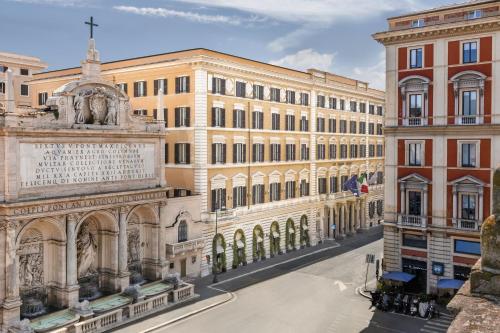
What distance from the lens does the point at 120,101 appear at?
38.2 metres

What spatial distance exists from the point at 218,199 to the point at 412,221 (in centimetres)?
1782

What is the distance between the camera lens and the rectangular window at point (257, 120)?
51.7 meters

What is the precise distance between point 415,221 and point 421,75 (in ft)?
38.5

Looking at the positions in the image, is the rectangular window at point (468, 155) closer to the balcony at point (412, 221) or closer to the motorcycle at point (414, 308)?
the balcony at point (412, 221)

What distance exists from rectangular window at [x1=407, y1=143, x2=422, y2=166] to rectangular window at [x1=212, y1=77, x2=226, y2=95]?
18077 millimetres

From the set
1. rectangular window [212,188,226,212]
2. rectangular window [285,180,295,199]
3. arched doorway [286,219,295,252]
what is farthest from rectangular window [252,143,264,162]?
arched doorway [286,219,295,252]

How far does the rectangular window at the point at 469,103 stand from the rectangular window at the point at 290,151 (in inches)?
878

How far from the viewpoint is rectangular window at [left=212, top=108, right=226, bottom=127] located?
4688 centimetres

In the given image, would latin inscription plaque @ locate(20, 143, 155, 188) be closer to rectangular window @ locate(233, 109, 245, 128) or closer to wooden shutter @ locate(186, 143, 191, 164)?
wooden shutter @ locate(186, 143, 191, 164)

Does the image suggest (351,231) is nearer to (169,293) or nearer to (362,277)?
(362,277)

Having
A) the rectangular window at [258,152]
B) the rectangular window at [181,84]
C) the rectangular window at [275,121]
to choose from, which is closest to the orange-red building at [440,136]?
the rectangular window at [258,152]

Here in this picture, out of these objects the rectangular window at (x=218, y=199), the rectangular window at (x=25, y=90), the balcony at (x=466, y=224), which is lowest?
the balcony at (x=466, y=224)

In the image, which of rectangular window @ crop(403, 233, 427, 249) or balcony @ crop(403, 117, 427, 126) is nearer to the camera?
balcony @ crop(403, 117, 427, 126)

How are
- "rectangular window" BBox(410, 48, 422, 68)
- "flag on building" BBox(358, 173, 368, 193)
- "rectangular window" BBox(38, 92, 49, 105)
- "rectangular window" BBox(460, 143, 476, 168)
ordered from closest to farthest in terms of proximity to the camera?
"rectangular window" BBox(460, 143, 476, 168)
"rectangular window" BBox(410, 48, 422, 68)
"flag on building" BBox(358, 173, 368, 193)
"rectangular window" BBox(38, 92, 49, 105)
